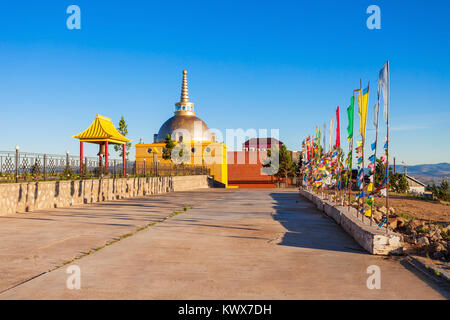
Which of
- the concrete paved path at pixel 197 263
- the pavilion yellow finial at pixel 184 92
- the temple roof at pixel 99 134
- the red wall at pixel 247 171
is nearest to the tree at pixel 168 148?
the red wall at pixel 247 171

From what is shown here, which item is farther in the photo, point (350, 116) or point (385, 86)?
point (350, 116)

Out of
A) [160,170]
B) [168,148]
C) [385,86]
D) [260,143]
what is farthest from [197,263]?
[260,143]

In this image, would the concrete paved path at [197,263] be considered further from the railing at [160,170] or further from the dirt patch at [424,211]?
the railing at [160,170]

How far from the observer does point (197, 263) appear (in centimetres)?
592

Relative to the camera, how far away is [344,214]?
9844 mm

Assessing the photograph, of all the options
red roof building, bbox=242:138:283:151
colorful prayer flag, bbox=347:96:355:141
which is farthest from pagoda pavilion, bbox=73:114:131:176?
red roof building, bbox=242:138:283:151

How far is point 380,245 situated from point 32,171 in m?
12.2

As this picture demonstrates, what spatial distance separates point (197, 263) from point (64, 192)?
11234mm

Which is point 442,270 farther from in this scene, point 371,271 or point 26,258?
point 26,258

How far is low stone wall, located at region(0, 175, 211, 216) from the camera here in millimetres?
12359

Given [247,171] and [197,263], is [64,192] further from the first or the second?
[247,171]

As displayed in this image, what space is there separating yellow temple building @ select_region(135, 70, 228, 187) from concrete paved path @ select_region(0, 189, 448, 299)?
1679 inches
